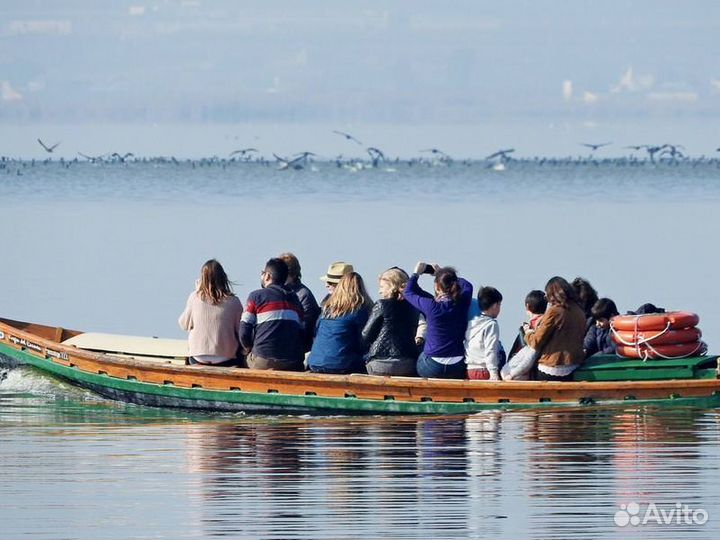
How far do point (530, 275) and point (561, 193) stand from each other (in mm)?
70895

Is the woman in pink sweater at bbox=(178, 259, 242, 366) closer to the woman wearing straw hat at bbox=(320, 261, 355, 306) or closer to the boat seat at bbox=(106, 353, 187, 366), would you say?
the boat seat at bbox=(106, 353, 187, 366)

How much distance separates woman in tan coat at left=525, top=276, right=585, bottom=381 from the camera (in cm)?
1534

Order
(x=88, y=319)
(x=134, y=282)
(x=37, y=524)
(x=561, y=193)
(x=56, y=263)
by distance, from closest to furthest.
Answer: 1. (x=37, y=524)
2. (x=88, y=319)
3. (x=134, y=282)
4. (x=56, y=263)
5. (x=561, y=193)

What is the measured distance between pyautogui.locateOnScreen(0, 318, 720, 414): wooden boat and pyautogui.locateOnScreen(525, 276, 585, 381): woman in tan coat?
6.1 inches

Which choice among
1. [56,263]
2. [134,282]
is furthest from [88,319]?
[56,263]

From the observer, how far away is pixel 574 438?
48.0 ft

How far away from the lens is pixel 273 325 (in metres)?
16.0

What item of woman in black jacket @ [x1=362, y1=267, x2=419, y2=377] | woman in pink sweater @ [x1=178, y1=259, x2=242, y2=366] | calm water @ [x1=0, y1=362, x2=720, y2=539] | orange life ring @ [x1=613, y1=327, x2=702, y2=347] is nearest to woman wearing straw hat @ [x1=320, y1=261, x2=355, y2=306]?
woman in black jacket @ [x1=362, y1=267, x2=419, y2=377]

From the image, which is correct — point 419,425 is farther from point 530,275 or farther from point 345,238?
point 345,238

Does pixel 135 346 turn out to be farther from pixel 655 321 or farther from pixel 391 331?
pixel 655 321

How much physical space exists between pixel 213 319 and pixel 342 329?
1.27 metres

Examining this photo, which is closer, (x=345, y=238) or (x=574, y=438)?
(x=574, y=438)

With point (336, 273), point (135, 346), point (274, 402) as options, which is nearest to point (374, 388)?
point (274, 402)

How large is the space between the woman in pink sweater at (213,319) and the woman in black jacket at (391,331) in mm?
1338
